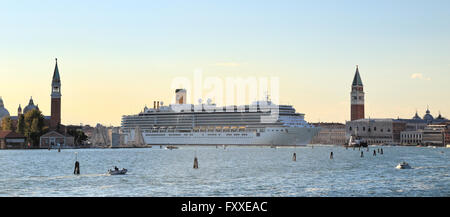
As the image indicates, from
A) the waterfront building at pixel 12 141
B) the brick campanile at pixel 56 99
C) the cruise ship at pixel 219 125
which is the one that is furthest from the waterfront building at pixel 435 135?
the waterfront building at pixel 12 141

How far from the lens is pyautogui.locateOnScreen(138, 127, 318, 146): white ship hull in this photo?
129375mm

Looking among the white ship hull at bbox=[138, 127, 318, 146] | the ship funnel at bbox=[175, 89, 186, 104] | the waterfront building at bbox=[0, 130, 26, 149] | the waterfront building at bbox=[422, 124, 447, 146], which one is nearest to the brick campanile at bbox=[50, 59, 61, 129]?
the waterfront building at bbox=[0, 130, 26, 149]

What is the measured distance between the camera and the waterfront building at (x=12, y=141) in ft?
415

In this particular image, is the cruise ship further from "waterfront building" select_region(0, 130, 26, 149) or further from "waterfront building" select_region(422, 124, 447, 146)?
"waterfront building" select_region(422, 124, 447, 146)

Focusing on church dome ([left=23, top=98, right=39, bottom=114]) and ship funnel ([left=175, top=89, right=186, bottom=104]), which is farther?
church dome ([left=23, top=98, right=39, bottom=114])

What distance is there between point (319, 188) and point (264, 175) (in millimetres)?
10602

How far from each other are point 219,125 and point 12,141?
41.3 meters

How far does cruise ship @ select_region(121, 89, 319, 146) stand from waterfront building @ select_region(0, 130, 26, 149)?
2666 centimetres

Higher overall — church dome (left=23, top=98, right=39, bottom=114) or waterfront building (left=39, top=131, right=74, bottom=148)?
church dome (left=23, top=98, right=39, bottom=114)

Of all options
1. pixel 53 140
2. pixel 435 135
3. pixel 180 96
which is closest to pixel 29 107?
pixel 180 96

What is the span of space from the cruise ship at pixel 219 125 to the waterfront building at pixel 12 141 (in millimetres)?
26656

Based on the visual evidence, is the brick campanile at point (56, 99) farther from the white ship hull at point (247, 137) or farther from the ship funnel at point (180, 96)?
the ship funnel at point (180, 96)

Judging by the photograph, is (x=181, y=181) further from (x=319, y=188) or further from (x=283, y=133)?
(x=283, y=133)
